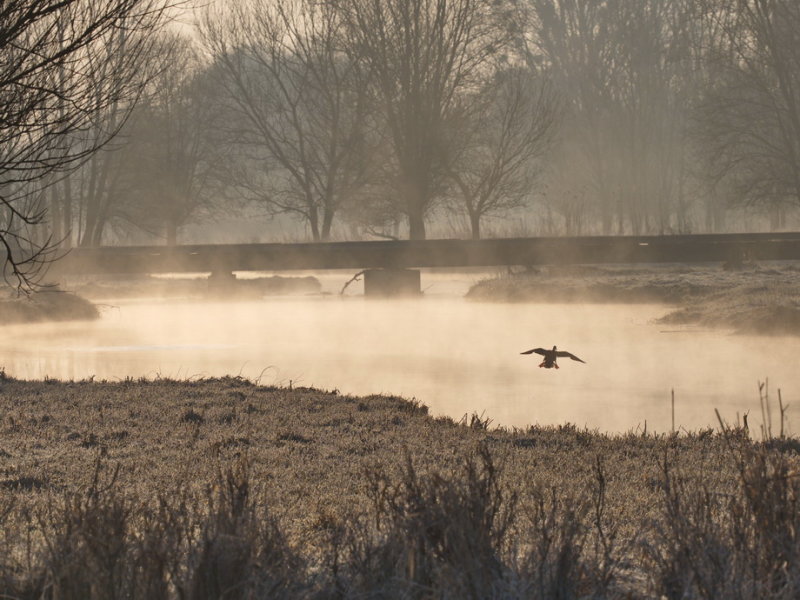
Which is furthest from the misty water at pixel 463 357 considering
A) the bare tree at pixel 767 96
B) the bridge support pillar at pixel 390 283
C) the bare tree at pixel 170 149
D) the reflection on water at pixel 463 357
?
the bare tree at pixel 170 149

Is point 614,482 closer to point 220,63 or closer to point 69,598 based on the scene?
point 69,598

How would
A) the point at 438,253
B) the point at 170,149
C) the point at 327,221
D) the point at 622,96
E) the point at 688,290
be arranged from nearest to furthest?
the point at 688,290 < the point at 438,253 < the point at 327,221 < the point at 170,149 < the point at 622,96

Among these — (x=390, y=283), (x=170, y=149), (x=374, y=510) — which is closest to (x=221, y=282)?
(x=390, y=283)

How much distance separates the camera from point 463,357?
17000 mm

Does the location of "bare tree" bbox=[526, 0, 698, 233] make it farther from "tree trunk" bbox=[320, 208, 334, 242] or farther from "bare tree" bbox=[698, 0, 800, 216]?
"tree trunk" bbox=[320, 208, 334, 242]

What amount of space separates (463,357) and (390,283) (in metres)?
13.1

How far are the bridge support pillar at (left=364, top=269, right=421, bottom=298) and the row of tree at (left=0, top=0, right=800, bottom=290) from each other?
21.9 ft

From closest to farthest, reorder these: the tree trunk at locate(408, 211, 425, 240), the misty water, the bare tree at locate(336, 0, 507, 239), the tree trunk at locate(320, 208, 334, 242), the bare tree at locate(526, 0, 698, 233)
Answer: the misty water → the bare tree at locate(336, 0, 507, 239) → the tree trunk at locate(408, 211, 425, 240) → the tree trunk at locate(320, 208, 334, 242) → the bare tree at locate(526, 0, 698, 233)

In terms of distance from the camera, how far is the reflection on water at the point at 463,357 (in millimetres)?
12648

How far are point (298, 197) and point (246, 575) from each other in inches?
1672

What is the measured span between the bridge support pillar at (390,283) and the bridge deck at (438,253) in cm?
28

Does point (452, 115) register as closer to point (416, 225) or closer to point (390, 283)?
point (416, 225)

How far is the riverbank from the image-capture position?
19.9 meters

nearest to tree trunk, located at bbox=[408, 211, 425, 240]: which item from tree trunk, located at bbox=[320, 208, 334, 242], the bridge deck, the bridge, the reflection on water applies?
the bridge
